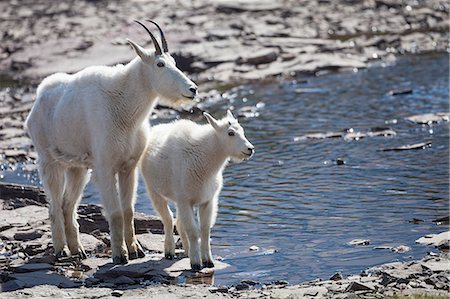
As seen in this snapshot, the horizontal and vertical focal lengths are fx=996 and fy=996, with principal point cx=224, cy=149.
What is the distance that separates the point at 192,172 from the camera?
1076 centimetres

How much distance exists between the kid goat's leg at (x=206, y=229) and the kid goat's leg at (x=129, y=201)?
33.7 inches

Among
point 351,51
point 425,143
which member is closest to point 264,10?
point 351,51

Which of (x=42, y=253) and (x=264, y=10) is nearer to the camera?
(x=42, y=253)

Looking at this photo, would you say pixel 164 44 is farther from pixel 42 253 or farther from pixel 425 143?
pixel 425 143

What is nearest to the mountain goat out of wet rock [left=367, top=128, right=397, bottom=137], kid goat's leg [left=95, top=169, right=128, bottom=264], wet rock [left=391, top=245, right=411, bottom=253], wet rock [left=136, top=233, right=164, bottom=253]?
kid goat's leg [left=95, top=169, right=128, bottom=264]

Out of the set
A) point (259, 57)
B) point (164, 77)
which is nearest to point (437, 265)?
point (164, 77)

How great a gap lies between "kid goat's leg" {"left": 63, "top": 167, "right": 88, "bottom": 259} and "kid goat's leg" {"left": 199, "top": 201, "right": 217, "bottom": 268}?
1.54 m

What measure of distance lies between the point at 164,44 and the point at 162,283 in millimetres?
2674

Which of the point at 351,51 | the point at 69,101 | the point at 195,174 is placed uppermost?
the point at 69,101

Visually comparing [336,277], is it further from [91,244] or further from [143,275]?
[91,244]

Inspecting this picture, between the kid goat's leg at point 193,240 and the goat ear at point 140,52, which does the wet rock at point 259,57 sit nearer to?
the goat ear at point 140,52

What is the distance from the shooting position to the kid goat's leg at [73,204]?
37.6ft

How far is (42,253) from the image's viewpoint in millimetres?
11523

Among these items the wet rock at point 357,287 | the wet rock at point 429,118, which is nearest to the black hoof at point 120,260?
the wet rock at point 357,287
